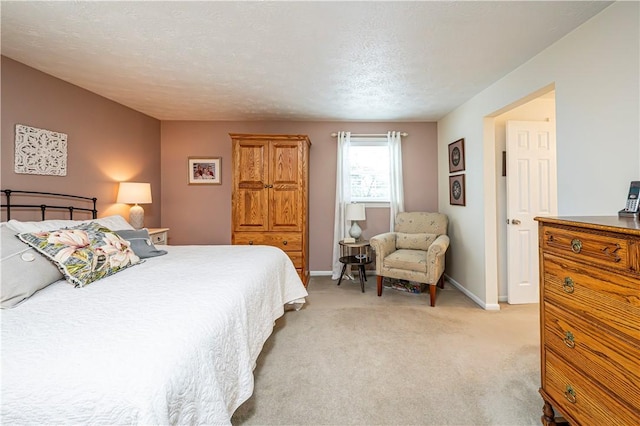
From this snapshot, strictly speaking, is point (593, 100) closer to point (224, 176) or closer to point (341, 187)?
point (341, 187)

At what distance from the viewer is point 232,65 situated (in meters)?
2.43

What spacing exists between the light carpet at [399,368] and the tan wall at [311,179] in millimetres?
1617

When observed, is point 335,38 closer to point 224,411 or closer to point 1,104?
point 224,411

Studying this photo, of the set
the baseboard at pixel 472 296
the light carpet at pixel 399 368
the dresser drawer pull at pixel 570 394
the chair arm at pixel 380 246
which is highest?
the chair arm at pixel 380 246

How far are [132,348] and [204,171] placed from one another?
12.4 ft

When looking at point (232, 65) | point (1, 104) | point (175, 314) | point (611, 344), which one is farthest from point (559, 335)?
point (1, 104)

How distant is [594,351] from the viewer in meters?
1.14

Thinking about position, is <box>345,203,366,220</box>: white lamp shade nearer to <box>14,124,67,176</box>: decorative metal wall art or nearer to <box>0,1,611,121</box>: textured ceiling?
<box>0,1,611,121</box>: textured ceiling

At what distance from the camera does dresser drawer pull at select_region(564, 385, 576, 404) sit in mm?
1257

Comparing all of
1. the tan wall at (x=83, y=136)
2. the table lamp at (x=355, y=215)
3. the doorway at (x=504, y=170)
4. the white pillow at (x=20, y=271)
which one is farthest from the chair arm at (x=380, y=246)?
the tan wall at (x=83, y=136)

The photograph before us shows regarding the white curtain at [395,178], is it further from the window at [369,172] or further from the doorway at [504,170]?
the doorway at [504,170]

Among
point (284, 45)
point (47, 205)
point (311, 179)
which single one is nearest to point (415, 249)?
point (311, 179)

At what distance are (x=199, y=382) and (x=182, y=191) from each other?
12.8ft

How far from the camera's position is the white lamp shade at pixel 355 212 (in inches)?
157
